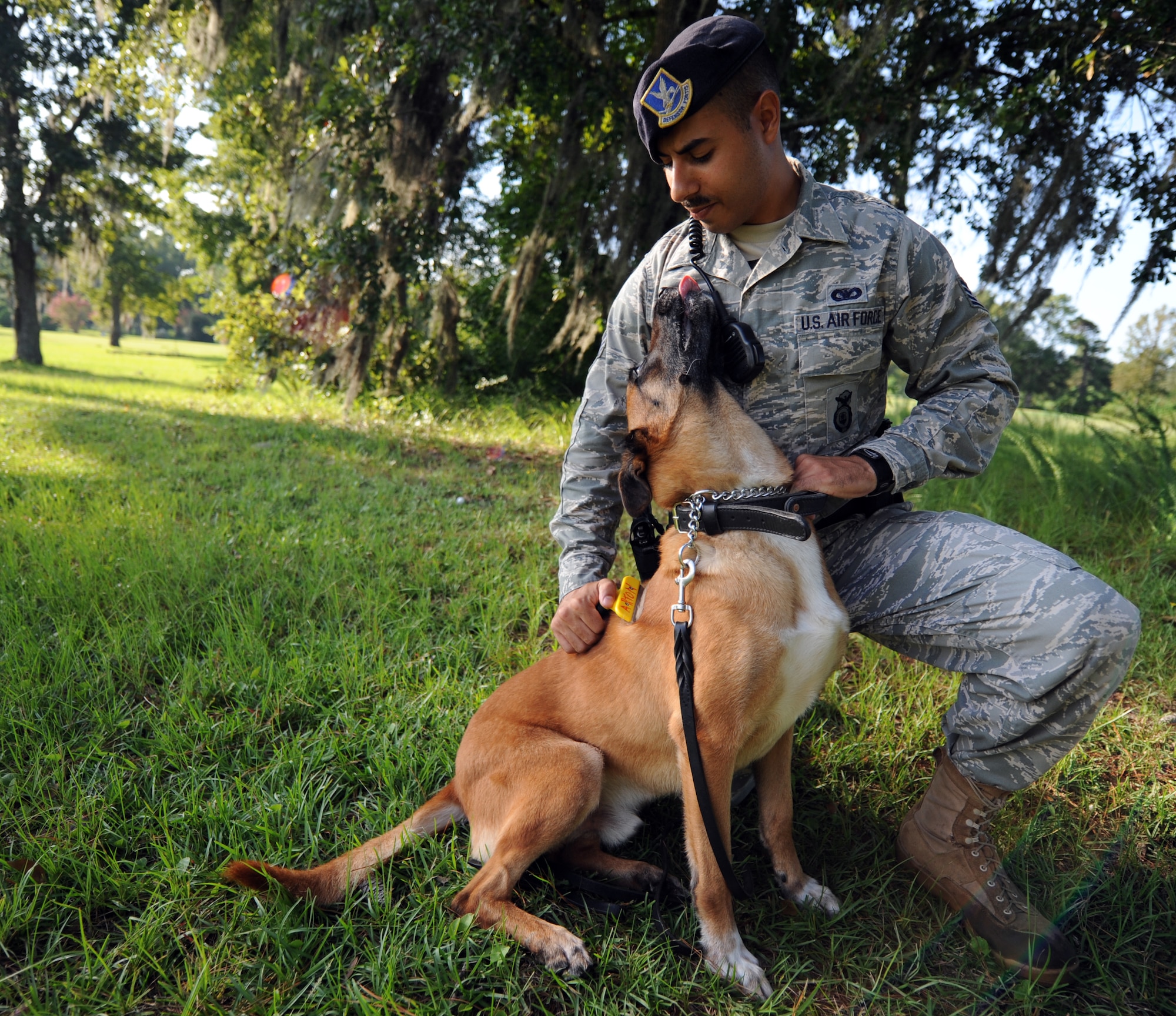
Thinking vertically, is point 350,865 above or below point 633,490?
below

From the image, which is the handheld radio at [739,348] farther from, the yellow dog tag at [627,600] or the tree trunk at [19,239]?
the tree trunk at [19,239]

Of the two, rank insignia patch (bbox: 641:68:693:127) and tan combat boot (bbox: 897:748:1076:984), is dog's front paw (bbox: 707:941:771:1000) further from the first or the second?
rank insignia patch (bbox: 641:68:693:127)

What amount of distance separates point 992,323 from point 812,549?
3.53 feet

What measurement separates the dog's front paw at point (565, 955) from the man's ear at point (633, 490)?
1.17m

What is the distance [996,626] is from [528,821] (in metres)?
1.42

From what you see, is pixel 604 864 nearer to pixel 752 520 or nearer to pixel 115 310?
pixel 752 520

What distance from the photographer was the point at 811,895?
203 centimetres

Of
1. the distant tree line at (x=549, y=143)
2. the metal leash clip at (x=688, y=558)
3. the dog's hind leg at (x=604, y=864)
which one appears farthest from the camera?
the distant tree line at (x=549, y=143)

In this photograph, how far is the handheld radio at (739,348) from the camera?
216 cm

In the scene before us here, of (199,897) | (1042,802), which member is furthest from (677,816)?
(199,897)

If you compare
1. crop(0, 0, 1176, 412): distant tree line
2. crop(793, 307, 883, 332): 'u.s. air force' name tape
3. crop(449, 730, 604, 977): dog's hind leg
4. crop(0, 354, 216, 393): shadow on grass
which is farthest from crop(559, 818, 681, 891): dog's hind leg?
crop(0, 354, 216, 393): shadow on grass

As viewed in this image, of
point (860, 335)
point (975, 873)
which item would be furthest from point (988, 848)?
point (860, 335)

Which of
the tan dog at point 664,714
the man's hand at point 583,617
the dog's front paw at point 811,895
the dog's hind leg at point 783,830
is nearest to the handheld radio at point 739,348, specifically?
the tan dog at point 664,714

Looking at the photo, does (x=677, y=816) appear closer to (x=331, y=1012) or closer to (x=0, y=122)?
(x=331, y=1012)
